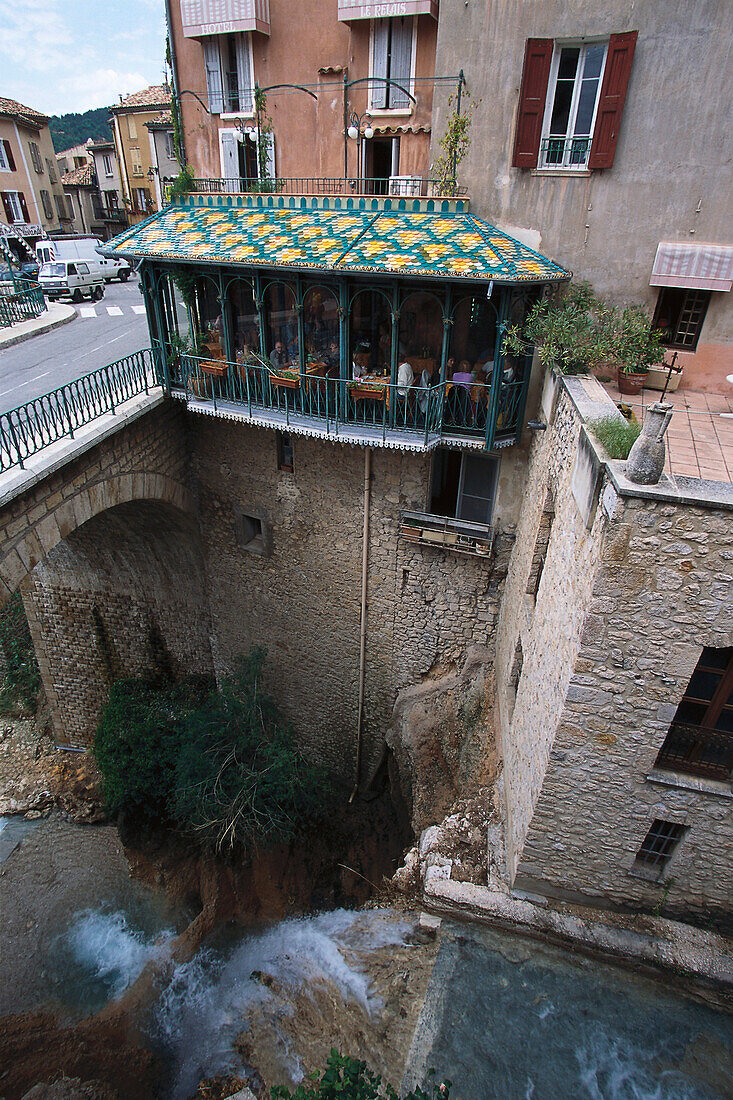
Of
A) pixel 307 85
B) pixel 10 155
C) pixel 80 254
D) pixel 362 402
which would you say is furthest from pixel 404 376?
pixel 10 155

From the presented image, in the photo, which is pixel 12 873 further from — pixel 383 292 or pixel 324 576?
pixel 383 292

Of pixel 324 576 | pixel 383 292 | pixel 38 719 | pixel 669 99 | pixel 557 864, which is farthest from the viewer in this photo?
pixel 38 719

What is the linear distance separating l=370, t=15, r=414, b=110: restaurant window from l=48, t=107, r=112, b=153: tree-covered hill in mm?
71427

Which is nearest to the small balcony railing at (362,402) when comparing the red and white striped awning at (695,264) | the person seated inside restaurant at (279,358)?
the person seated inside restaurant at (279,358)

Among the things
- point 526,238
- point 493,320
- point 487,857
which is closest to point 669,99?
point 526,238

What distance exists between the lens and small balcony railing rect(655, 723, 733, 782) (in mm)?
5656

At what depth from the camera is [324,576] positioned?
1169 centimetres

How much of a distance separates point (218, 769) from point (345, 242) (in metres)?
9.05

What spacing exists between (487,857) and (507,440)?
5742mm

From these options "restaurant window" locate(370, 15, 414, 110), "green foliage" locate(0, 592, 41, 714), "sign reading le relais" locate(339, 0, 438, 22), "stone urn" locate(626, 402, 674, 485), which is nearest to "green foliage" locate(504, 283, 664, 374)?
"stone urn" locate(626, 402, 674, 485)

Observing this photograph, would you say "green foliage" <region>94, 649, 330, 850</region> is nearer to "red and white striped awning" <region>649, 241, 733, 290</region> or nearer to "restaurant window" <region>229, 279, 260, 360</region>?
"restaurant window" <region>229, 279, 260, 360</region>

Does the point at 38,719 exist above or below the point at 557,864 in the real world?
below

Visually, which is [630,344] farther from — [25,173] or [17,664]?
[25,173]

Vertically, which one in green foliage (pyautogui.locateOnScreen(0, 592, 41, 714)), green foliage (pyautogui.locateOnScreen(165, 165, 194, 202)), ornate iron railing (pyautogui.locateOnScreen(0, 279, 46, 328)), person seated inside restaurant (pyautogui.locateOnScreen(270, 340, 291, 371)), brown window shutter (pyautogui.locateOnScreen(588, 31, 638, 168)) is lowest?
green foliage (pyautogui.locateOnScreen(0, 592, 41, 714))
